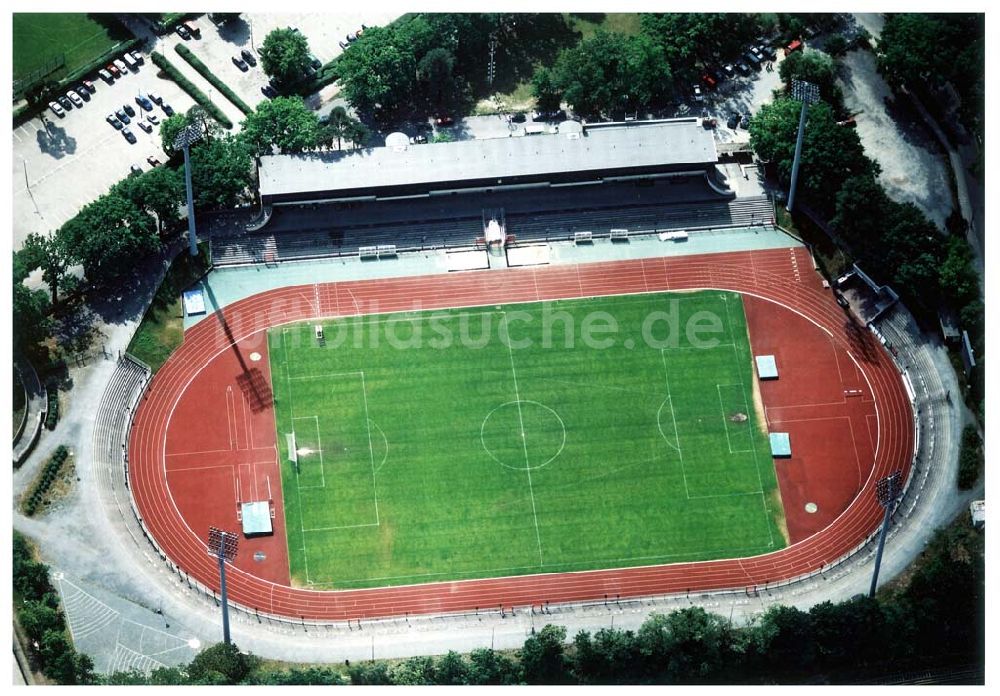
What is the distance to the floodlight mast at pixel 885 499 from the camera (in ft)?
460

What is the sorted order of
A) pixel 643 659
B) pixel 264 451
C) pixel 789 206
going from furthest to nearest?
pixel 789 206, pixel 264 451, pixel 643 659

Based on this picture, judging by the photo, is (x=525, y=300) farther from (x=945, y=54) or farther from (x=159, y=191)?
(x=945, y=54)

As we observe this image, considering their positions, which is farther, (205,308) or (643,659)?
(205,308)

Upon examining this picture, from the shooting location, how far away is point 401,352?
514ft

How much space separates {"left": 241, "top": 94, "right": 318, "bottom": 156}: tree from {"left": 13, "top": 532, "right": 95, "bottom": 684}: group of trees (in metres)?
46.3

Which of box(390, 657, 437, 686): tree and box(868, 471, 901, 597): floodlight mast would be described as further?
box(390, 657, 437, 686): tree

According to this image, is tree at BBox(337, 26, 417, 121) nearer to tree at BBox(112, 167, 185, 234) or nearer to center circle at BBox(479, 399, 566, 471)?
tree at BBox(112, 167, 185, 234)

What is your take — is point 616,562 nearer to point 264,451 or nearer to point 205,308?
point 264,451

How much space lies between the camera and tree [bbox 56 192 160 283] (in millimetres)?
155000

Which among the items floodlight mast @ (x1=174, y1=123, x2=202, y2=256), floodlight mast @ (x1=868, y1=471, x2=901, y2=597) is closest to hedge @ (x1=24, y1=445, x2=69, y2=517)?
floodlight mast @ (x1=174, y1=123, x2=202, y2=256)

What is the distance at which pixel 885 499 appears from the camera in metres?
140

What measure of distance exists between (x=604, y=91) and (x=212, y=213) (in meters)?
41.9

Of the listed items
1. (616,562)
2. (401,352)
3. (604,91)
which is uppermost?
(604,91)

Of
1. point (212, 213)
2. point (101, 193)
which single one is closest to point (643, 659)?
point (212, 213)
